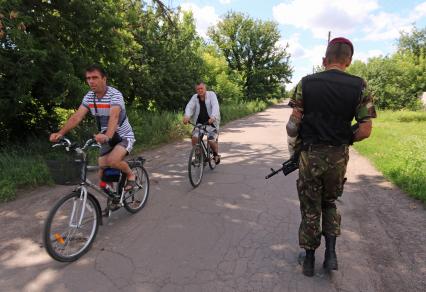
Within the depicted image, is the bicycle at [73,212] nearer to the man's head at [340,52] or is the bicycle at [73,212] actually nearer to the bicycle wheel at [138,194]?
the bicycle wheel at [138,194]

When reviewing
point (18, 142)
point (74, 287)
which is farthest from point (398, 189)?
point (18, 142)

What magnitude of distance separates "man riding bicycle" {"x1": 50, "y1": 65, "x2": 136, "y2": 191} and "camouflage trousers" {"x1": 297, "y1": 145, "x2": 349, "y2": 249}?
84.7 inches

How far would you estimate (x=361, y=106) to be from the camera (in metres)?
2.92

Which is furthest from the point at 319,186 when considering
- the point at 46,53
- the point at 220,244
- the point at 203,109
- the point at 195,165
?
the point at 46,53

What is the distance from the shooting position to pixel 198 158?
21.4 ft

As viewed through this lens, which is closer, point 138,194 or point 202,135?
point 138,194

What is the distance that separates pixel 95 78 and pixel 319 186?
2.75m

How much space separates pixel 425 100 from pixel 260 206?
27.2 m

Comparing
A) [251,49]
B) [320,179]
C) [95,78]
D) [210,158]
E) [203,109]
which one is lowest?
[210,158]

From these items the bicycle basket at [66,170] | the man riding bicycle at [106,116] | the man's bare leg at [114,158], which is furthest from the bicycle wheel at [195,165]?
the bicycle basket at [66,170]

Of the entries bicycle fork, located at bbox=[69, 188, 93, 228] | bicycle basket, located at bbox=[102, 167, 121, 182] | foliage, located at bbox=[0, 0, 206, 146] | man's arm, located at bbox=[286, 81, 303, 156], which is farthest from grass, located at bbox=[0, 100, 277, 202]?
man's arm, located at bbox=[286, 81, 303, 156]

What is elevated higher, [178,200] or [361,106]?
[361,106]

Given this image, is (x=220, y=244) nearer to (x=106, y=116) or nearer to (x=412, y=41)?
(x=106, y=116)

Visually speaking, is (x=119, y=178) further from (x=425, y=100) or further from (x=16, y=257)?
(x=425, y=100)
